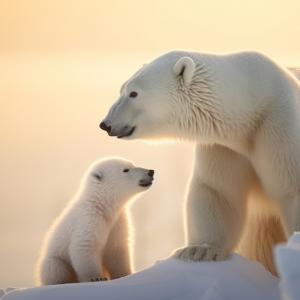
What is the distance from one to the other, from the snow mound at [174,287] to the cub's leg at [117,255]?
1061 millimetres

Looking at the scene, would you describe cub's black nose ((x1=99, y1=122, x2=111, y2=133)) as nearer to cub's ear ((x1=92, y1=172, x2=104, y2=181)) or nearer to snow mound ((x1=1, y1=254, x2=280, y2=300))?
snow mound ((x1=1, y1=254, x2=280, y2=300))

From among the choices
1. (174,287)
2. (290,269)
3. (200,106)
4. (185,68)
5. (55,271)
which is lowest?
(55,271)

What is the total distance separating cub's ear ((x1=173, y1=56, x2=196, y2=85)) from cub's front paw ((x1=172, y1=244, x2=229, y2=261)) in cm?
94

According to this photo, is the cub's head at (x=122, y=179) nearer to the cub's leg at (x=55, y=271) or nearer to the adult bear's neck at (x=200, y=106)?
the cub's leg at (x=55, y=271)

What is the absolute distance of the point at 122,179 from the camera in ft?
16.6

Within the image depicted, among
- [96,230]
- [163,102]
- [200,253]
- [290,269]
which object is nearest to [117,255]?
[96,230]

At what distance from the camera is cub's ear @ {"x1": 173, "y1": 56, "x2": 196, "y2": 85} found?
408cm

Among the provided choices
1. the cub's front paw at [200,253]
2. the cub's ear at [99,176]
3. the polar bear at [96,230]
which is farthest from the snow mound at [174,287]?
the cub's ear at [99,176]

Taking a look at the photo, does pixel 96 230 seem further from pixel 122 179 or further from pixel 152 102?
pixel 152 102

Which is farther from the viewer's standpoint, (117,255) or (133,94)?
(117,255)

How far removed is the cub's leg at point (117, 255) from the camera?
191 inches

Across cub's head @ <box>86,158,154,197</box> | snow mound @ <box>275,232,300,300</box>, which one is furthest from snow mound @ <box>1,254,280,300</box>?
cub's head @ <box>86,158,154,197</box>

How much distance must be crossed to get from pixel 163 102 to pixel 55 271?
1.38 metres

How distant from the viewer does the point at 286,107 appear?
13.1ft
